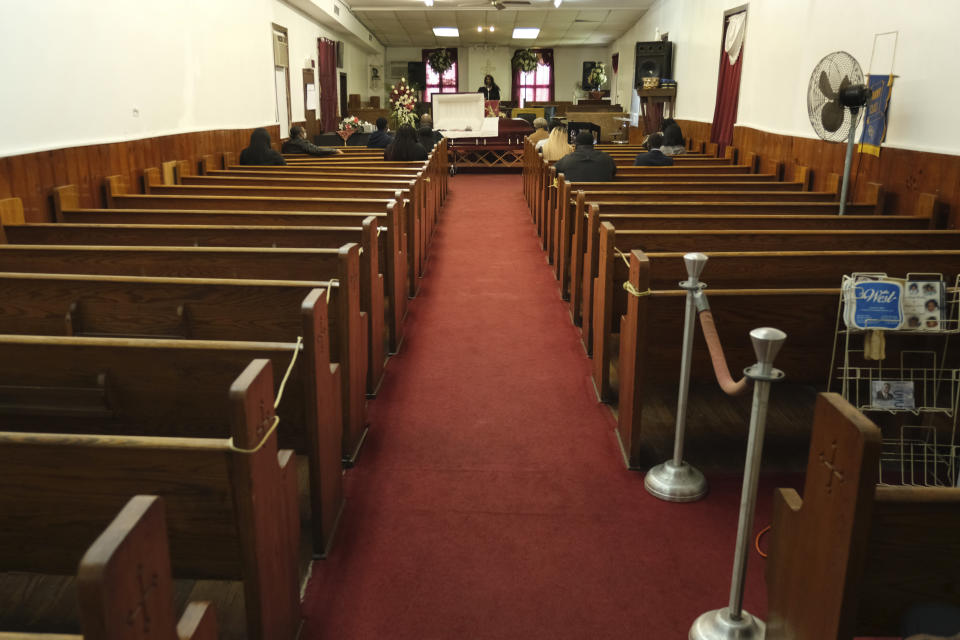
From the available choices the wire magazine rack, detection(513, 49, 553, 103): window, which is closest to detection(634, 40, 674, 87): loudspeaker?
the wire magazine rack

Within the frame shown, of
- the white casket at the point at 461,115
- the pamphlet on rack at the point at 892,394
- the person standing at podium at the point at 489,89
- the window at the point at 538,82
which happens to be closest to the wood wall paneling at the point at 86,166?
the pamphlet on rack at the point at 892,394

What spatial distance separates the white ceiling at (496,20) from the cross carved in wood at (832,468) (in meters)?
12.2

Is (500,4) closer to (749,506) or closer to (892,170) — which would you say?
(892,170)

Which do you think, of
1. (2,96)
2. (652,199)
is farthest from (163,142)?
(652,199)

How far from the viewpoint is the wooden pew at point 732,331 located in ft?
7.89

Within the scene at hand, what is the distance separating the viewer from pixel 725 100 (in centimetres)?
751

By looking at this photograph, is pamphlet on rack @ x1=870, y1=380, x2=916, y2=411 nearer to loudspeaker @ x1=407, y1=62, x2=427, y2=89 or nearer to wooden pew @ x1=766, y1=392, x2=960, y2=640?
wooden pew @ x1=766, y1=392, x2=960, y2=640

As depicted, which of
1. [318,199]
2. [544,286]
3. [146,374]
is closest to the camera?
[146,374]

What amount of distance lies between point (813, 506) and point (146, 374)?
137 centimetres

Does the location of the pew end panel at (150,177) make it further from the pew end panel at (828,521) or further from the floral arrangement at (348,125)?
the floral arrangement at (348,125)

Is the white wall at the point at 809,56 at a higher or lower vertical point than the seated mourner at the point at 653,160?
higher

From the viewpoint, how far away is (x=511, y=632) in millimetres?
1715

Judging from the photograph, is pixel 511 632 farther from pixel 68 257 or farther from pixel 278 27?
pixel 278 27

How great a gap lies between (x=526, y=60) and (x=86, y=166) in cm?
1741
